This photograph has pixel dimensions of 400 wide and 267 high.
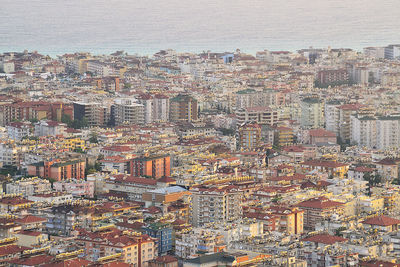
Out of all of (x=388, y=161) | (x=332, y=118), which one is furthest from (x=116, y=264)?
(x=332, y=118)

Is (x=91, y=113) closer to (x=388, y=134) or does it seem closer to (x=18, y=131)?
(x=18, y=131)

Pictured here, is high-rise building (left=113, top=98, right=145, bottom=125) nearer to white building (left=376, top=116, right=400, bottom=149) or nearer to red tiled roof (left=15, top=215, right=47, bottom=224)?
white building (left=376, top=116, right=400, bottom=149)

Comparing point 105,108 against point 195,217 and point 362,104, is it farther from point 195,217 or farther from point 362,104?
point 195,217

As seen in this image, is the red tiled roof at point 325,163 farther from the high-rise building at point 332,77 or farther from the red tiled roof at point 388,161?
the high-rise building at point 332,77

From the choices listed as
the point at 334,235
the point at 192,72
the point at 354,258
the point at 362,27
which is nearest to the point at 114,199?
the point at 334,235

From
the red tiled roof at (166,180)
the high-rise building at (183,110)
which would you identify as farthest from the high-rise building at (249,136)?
the red tiled roof at (166,180)

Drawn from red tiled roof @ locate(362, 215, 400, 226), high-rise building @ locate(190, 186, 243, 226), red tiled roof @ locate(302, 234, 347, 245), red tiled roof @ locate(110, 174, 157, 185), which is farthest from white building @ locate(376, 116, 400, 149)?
red tiled roof @ locate(302, 234, 347, 245)
